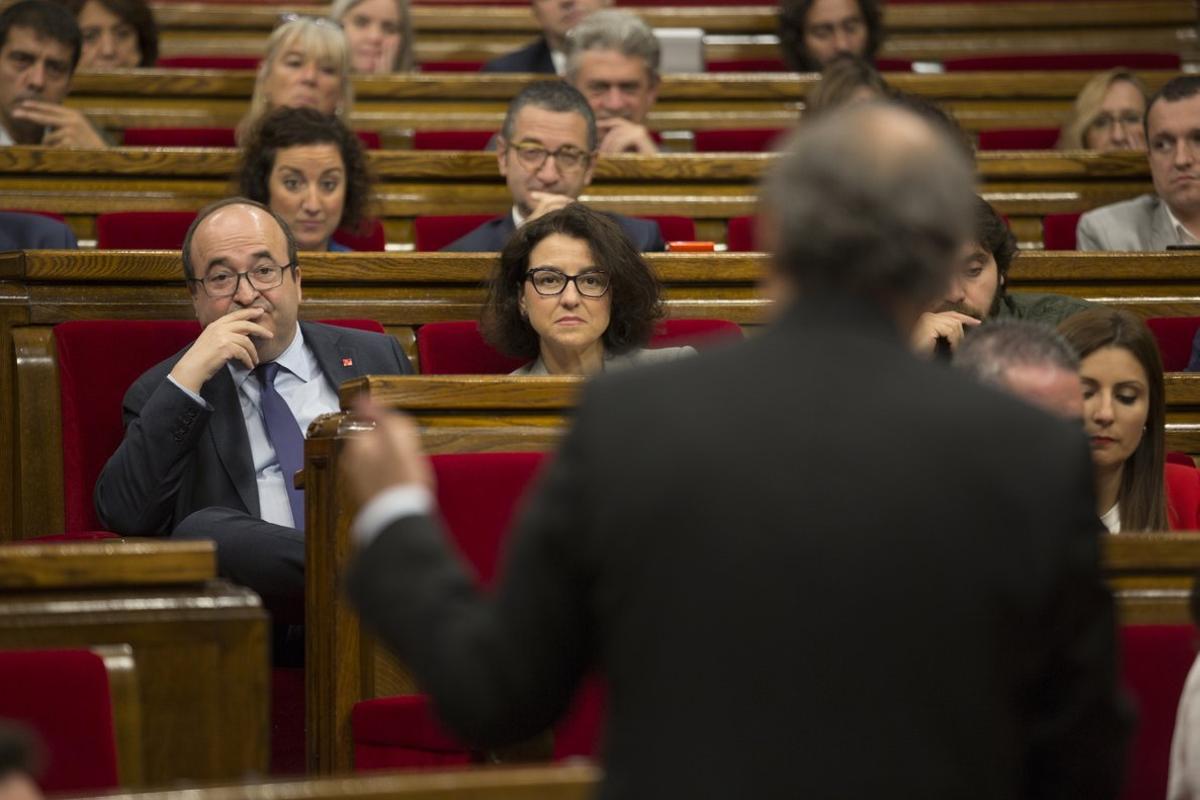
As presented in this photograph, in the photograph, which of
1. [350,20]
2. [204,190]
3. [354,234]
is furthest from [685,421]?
[350,20]

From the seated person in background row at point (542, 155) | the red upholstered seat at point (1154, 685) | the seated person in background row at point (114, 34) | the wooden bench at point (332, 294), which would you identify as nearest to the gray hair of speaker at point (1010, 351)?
the red upholstered seat at point (1154, 685)

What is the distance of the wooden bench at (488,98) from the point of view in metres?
2.21

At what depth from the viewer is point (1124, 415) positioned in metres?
1.10

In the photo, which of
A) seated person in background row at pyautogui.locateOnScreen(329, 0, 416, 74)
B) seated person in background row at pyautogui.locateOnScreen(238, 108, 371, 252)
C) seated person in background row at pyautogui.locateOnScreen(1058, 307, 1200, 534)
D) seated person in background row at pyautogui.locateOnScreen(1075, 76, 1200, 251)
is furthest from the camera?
seated person in background row at pyautogui.locateOnScreen(329, 0, 416, 74)

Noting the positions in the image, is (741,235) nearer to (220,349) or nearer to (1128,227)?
(1128,227)

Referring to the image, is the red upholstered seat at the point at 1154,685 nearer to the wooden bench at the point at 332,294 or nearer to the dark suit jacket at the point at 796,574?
the dark suit jacket at the point at 796,574

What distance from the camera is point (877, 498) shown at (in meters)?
0.51

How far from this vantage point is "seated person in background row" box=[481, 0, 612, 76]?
7.70 ft

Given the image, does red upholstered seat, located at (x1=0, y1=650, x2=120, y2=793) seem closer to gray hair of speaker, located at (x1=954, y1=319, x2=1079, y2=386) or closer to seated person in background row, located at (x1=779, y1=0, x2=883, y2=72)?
gray hair of speaker, located at (x1=954, y1=319, x2=1079, y2=386)

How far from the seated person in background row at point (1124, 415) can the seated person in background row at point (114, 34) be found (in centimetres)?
156

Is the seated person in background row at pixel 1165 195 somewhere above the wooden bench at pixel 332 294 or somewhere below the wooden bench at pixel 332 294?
above

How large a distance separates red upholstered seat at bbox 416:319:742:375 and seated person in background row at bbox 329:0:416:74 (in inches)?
37.3

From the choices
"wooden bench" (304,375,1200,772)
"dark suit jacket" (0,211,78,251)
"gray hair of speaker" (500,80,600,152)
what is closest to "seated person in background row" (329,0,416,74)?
"gray hair of speaker" (500,80,600,152)

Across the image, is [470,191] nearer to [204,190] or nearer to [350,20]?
[204,190]
